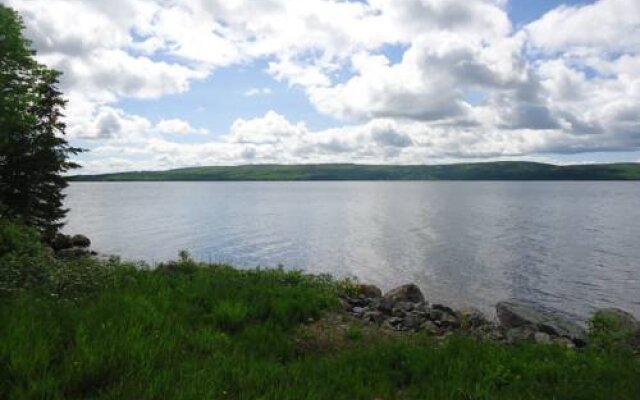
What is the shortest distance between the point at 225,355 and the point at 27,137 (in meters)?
28.9

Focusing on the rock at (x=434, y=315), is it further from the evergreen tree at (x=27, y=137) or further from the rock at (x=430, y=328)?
the evergreen tree at (x=27, y=137)

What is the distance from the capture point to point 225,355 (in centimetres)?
825

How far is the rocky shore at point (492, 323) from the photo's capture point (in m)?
13.9

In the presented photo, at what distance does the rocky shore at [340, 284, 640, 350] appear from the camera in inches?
549

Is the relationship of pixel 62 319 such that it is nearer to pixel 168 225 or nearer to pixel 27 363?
pixel 27 363

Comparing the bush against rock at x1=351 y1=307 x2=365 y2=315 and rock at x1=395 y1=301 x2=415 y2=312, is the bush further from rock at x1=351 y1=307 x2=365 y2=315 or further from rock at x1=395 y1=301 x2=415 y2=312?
rock at x1=395 y1=301 x2=415 y2=312

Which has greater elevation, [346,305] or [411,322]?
[346,305]

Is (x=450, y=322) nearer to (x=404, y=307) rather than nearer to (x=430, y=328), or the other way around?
(x=430, y=328)

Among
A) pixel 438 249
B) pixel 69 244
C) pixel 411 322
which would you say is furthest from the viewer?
pixel 438 249

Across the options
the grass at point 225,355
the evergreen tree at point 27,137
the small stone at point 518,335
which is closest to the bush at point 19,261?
the grass at point 225,355

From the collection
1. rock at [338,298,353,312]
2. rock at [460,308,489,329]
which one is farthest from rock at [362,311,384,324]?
rock at [460,308,489,329]

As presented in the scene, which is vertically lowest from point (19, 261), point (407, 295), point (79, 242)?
point (79, 242)

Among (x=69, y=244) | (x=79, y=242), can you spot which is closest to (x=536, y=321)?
(x=69, y=244)

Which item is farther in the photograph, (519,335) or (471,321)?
(471,321)
